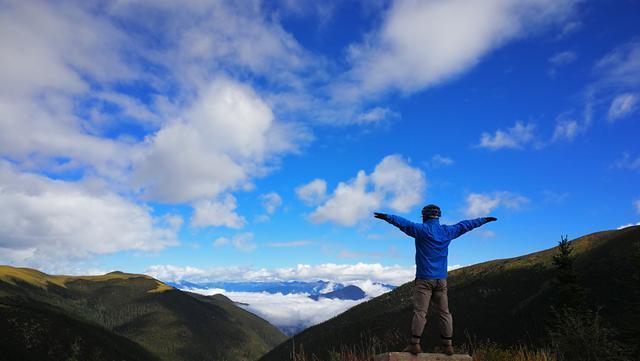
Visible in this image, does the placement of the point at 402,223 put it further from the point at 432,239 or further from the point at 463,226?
the point at 463,226

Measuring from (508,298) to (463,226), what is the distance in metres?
133

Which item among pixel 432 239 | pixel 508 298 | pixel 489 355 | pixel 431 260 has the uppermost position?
pixel 508 298

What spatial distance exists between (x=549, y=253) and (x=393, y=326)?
5472 cm

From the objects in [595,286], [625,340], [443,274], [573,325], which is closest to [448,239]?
[443,274]

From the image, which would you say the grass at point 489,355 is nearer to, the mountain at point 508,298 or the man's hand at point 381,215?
the man's hand at point 381,215

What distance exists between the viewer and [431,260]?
10.4 m

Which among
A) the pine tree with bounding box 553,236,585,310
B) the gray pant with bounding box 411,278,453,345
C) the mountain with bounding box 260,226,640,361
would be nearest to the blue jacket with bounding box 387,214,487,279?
the gray pant with bounding box 411,278,453,345

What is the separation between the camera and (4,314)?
170 metres

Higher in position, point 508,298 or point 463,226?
point 508,298

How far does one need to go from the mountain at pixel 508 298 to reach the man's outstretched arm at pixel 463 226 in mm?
73387

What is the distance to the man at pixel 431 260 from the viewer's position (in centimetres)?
998

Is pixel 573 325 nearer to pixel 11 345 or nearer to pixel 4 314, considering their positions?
pixel 11 345

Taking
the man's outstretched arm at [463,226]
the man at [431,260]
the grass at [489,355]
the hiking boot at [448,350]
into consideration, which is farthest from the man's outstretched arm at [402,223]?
the grass at [489,355]

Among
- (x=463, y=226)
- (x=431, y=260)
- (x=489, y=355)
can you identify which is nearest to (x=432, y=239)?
(x=431, y=260)
